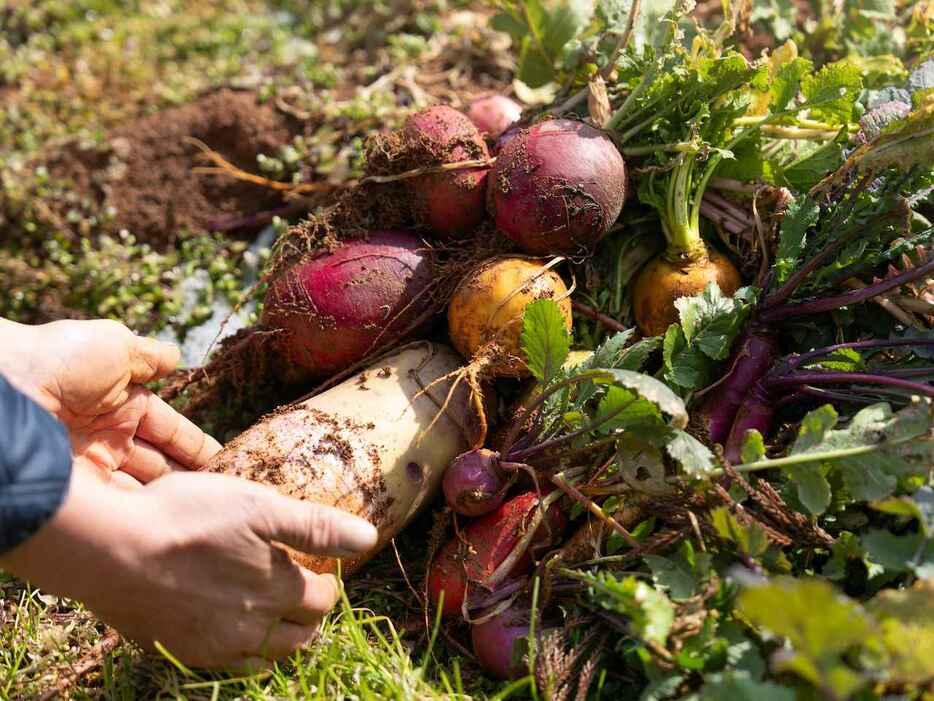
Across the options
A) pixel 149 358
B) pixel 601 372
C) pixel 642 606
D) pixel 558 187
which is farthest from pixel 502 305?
pixel 149 358

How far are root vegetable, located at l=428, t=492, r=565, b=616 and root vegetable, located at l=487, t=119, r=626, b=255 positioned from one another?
35.2 inches

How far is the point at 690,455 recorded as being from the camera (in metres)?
2.11

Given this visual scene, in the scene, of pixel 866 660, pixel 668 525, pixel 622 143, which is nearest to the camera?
pixel 866 660

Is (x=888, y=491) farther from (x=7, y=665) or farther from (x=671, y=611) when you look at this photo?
(x=7, y=665)

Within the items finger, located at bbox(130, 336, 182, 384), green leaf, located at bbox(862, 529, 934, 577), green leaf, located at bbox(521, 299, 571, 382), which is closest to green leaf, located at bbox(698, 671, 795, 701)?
green leaf, located at bbox(862, 529, 934, 577)

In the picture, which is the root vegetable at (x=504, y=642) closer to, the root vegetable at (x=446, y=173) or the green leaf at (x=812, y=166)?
the root vegetable at (x=446, y=173)

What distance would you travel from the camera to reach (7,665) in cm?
235

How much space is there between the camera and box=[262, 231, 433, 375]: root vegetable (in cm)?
282

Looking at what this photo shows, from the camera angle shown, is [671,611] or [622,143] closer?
[671,611]

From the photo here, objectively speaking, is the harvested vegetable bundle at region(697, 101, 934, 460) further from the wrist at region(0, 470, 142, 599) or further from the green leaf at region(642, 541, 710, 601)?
the wrist at region(0, 470, 142, 599)

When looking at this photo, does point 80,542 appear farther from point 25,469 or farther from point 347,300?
point 347,300

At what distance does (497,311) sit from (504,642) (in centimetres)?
102

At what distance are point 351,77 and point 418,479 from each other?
2.79 m

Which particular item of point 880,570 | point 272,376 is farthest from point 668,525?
point 272,376
